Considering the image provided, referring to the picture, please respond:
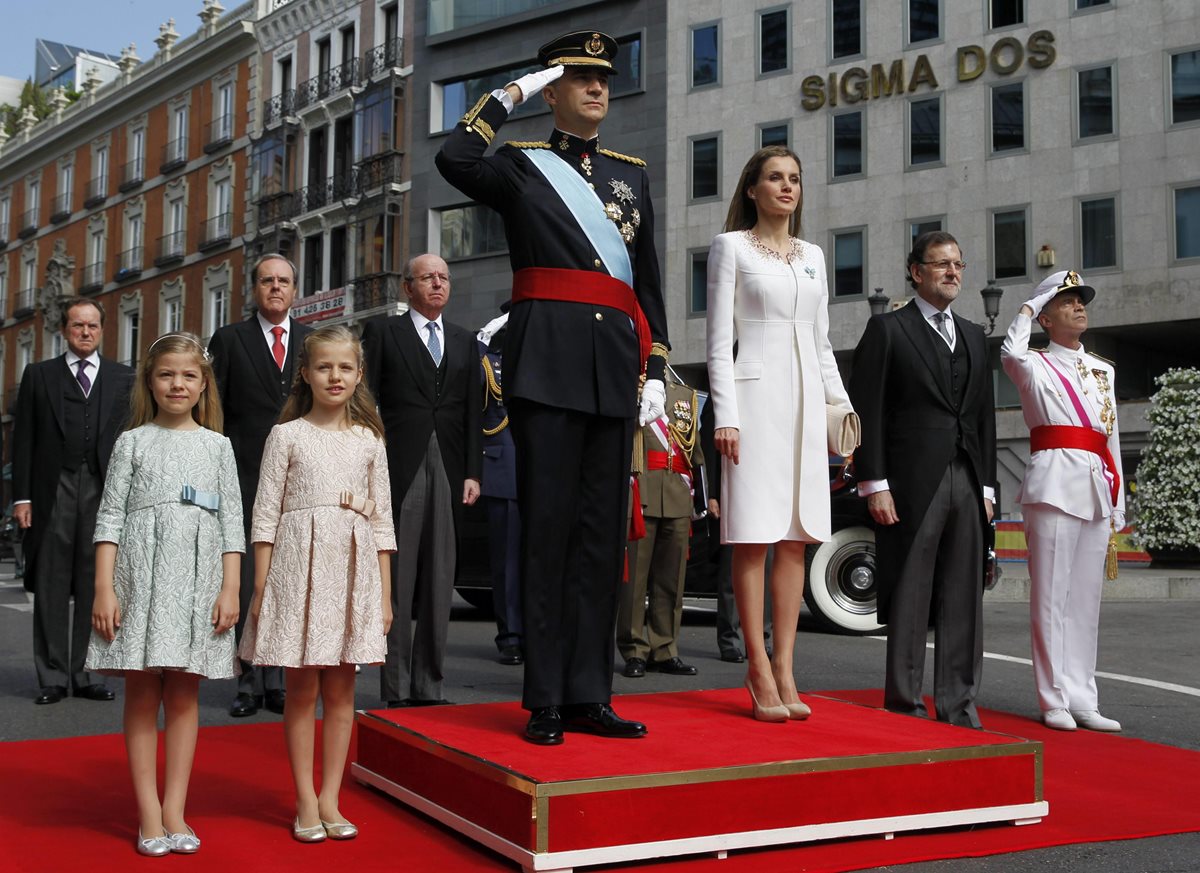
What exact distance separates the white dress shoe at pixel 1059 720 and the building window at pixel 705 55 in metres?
31.5

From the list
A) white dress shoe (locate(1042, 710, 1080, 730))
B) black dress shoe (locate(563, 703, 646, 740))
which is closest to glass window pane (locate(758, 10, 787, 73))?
white dress shoe (locate(1042, 710, 1080, 730))

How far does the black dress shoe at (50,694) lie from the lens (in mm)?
7535

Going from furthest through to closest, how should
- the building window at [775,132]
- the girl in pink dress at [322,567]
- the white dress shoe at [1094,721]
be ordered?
the building window at [775,132] < the white dress shoe at [1094,721] < the girl in pink dress at [322,567]

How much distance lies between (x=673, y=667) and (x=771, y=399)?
3.53 meters

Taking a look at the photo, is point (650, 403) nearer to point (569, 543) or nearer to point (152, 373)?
point (569, 543)

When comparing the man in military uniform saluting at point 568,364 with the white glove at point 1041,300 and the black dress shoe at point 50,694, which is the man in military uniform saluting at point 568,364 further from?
the black dress shoe at point 50,694

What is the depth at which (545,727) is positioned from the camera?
182 inches

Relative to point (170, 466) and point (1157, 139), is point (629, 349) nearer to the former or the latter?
point (170, 466)

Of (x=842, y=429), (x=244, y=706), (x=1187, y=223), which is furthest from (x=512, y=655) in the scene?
(x=1187, y=223)

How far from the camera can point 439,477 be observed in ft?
22.9

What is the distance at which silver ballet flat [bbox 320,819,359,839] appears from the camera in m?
4.34

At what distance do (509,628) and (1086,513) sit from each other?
3.87 metres

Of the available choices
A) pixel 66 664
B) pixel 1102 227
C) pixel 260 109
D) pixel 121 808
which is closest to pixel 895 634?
pixel 121 808

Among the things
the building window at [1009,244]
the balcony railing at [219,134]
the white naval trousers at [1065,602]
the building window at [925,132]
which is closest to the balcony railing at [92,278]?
the balcony railing at [219,134]
